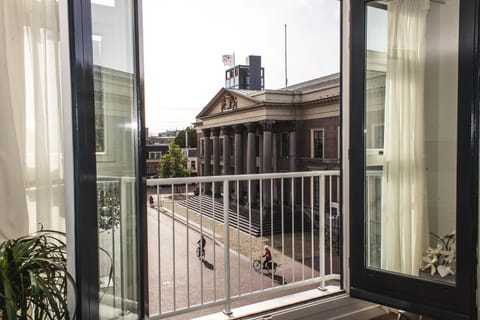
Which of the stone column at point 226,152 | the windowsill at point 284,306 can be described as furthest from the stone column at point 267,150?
the windowsill at point 284,306

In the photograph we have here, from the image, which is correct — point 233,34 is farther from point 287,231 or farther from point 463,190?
point 463,190

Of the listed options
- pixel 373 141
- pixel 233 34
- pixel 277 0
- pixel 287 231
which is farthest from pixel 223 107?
pixel 373 141

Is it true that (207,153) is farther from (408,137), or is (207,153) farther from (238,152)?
(408,137)

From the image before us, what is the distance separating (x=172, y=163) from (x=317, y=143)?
11143mm

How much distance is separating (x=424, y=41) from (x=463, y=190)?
34.2 inches

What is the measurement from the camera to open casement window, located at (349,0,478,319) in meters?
1.84

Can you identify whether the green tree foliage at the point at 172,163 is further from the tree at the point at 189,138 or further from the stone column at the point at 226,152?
the stone column at the point at 226,152

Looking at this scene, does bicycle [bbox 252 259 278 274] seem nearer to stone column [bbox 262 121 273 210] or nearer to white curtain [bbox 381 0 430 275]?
white curtain [bbox 381 0 430 275]

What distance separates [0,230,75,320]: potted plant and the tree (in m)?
26.8

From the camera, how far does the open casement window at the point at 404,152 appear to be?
184 cm

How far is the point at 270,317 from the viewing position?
2.01 m

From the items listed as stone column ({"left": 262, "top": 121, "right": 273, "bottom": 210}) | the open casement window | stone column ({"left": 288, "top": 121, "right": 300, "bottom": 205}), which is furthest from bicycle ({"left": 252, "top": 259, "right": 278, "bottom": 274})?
stone column ({"left": 288, "top": 121, "right": 300, "bottom": 205})

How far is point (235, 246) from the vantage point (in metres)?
11.6

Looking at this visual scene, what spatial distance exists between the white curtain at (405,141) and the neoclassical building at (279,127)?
12.9 metres
